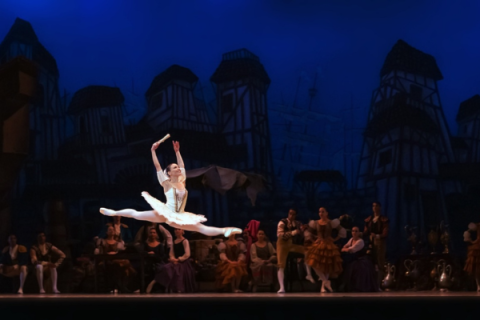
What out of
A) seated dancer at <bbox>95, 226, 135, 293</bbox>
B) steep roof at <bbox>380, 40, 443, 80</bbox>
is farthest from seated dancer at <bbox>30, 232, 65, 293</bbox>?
steep roof at <bbox>380, 40, 443, 80</bbox>

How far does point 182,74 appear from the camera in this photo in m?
14.6

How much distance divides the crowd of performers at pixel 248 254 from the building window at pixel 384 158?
3156 millimetres

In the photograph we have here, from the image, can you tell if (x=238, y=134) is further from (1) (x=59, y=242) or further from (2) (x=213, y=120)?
(1) (x=59, y=242)

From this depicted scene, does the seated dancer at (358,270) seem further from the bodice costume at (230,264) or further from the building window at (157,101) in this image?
the building window at (157,101)

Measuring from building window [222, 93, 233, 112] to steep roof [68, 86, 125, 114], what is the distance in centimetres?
205

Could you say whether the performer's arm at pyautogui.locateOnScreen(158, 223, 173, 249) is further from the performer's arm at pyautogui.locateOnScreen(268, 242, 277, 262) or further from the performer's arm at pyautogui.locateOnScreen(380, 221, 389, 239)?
the performer's arm at pyautogui.locateOnScreen(380, 221, 389, 239)

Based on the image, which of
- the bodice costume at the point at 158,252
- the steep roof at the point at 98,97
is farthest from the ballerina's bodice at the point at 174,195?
the steep roof at the point at 98,97

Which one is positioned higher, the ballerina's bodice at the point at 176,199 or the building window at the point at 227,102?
the building window at the point at 227,102

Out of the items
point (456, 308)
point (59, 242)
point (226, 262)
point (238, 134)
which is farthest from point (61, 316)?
point (238, 134)

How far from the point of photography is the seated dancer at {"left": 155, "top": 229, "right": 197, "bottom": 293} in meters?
10.5

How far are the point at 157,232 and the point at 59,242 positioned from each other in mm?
2910

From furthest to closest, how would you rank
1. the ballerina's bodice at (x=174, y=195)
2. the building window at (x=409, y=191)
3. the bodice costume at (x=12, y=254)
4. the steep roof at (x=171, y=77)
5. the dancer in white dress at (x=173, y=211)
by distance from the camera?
the steep roof at (x=171, y=77)
the building window at (x=409, y=191)
the bodice costume at (x=12, y=254)
the ballerina's bodice at (x=174, y=195)
the dancer in white dress at (x=173, y=211)

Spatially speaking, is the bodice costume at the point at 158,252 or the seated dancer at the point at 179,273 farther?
the bodice costume at the point at 158,252

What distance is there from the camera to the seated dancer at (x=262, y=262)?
10648 millimetres
